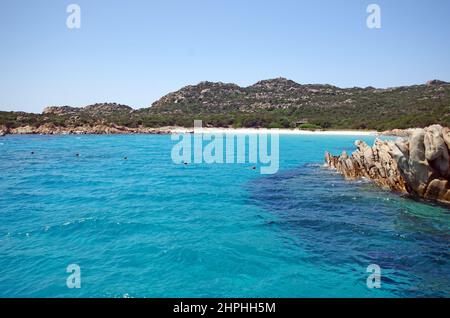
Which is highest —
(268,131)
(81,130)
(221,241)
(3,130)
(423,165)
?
(81,130)

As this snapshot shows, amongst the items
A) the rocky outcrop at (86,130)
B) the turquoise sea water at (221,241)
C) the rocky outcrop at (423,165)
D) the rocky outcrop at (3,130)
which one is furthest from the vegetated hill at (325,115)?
the turquoise sea water at (221,241)

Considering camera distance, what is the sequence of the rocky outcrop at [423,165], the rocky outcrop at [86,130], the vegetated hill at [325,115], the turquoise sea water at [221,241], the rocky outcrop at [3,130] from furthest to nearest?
the rocky outcrop at [86,130], the rocky outcrop at [3,130], the vegetated hill at [325,115], the rocky outcrop at [423,165], the turquoise sea water at [221,241]

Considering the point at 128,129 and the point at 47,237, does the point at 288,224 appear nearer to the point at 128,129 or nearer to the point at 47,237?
the point at 47,237

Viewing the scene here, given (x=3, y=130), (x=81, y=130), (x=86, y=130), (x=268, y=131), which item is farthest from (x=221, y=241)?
(x=3, y=130)

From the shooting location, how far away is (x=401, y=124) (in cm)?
9719

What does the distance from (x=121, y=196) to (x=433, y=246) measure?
2252cm

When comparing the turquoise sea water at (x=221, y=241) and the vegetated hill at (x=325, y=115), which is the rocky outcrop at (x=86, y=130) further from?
the turquoise sea water at (x=221, y=241)

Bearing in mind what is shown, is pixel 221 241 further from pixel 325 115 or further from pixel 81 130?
pixel 325 115

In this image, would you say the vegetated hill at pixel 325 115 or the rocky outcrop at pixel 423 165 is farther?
the vegetated hill at pixel 325 115

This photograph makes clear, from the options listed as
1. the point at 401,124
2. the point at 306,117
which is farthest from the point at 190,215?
the point at 306,117

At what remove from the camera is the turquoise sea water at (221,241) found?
41.1ft

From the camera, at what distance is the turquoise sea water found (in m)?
12.5

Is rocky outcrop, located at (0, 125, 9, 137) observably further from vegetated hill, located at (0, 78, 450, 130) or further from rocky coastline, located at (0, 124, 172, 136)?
vegetated hill, located at (0, 78, 450, 130)

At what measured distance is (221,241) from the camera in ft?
56.3
